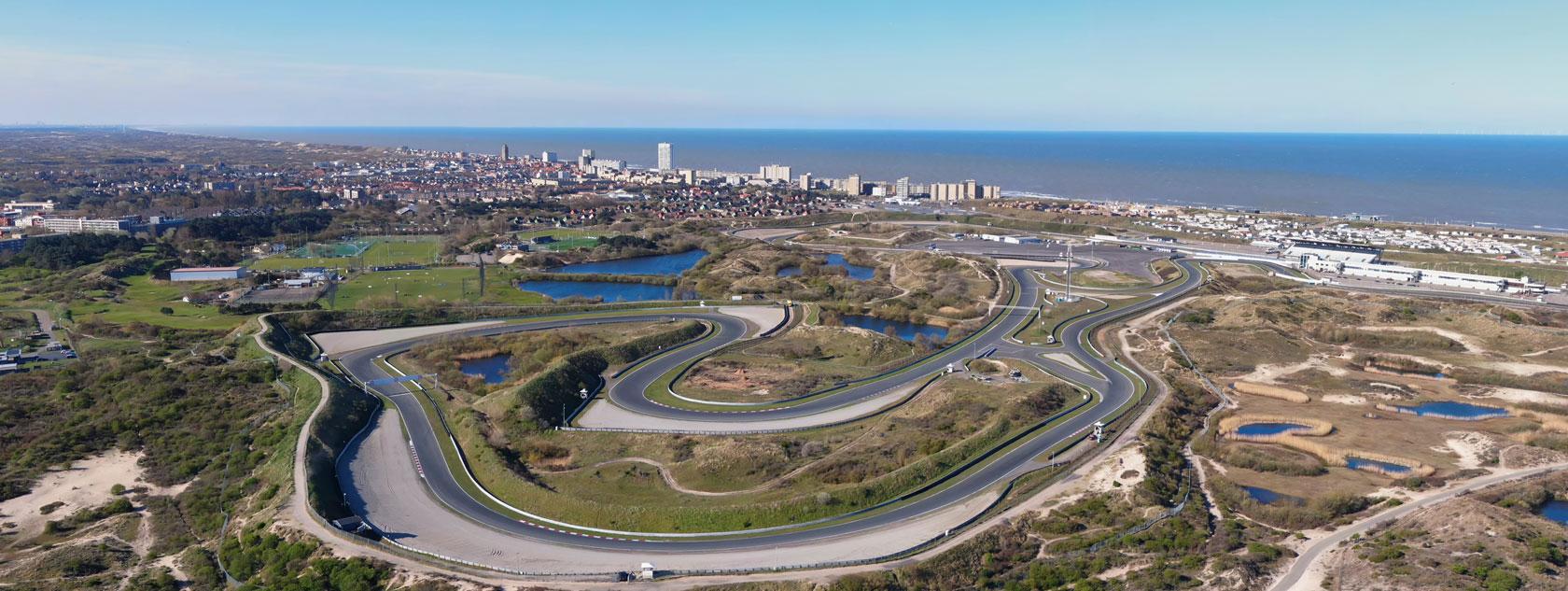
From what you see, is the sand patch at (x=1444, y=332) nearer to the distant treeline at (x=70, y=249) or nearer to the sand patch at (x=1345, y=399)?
the sand patch at (x=1345, y=399)

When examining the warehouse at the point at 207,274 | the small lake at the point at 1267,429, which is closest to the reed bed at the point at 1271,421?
the small lake at the point at 1267,429

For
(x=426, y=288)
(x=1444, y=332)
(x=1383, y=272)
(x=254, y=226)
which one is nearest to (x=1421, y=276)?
(x=1383, y=272)

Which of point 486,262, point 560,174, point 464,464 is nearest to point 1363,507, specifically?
point 464,464

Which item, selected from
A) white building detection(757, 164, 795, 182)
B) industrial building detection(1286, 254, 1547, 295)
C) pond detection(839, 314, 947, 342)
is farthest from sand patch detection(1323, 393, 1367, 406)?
white building detection(757, 164, 795, 182)

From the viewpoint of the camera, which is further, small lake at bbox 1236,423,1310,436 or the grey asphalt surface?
small lake at bbox 1236,423,1310,436

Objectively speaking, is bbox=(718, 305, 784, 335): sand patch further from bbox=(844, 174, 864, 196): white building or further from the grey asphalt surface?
bbox=(844, 174, 864, 196): white building

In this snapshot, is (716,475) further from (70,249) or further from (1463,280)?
(70,249)
